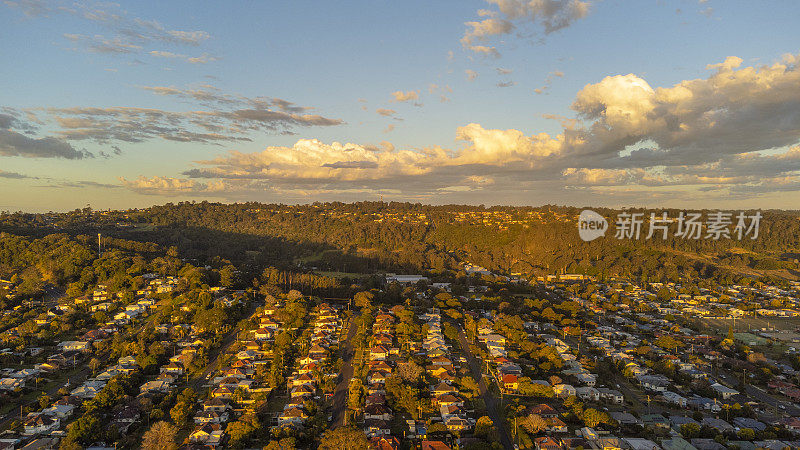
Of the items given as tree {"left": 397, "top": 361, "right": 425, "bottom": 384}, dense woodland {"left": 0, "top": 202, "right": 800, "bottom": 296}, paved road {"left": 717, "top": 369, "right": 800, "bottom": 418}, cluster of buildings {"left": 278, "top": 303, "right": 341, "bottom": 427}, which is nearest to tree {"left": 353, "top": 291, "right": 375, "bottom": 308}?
cluster of buildings {"left": 278, "top": 303, "right": 341, "bottom": 427}

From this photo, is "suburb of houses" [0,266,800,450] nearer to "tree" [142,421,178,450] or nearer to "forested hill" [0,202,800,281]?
"tree" [142,421,178,450]

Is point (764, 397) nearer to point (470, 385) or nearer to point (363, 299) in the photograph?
point (470, 385)

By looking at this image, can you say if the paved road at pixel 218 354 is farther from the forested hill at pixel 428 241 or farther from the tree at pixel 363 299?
the forested hill at pixel 428 241

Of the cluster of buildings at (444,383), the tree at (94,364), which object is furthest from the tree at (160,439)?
the cluster of buildings at (444,383)

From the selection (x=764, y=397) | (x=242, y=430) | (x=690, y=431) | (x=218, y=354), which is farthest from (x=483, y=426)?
(x=218, y=354)

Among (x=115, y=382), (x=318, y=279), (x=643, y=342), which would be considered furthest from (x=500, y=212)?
(x=115, y=382)

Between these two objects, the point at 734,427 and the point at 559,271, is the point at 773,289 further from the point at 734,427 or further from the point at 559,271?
the point at 734,427
